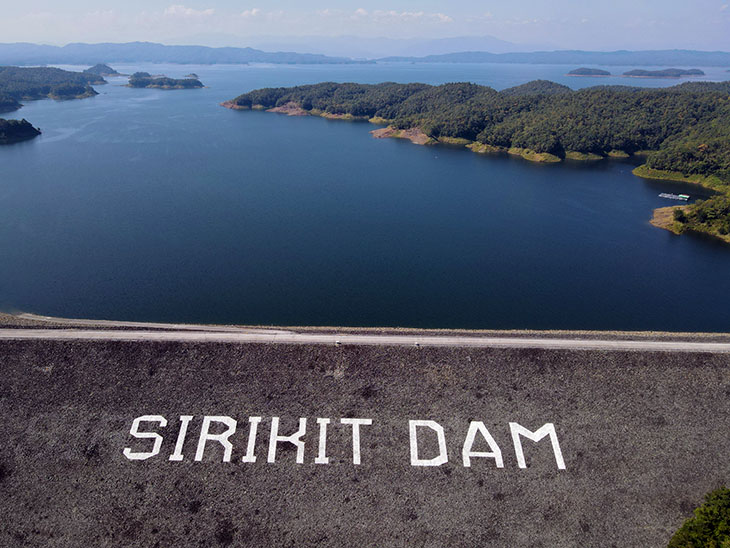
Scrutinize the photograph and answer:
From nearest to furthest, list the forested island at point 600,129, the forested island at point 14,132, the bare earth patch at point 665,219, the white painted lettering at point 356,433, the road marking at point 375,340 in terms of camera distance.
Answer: the white painted lettering at point 356,433 → the road marking at point 375,340 → the bare earth patch at point 665,219 → the forested island at point 600,129 → the forested island at point 14,132

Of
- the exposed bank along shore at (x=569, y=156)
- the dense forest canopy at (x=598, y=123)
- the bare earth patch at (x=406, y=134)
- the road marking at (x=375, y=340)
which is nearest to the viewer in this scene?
the road marking at (x=375, y=340)

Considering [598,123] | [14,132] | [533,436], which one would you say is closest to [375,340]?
A: [533,436]

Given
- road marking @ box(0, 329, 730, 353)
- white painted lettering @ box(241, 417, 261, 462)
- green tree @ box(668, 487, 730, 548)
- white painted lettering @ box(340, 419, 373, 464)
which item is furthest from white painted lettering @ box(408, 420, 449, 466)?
green tree @ box(668, 487, 730, 548)

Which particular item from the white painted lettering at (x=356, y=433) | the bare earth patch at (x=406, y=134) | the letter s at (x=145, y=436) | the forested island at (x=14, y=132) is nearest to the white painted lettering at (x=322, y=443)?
the white painted lettering at (x=356, y=433)

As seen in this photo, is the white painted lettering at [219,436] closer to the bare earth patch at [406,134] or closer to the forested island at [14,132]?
the bare earth patch at [406,134]

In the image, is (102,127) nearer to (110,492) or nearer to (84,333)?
(84,333)

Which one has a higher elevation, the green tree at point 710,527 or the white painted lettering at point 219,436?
the green tree at point 710,527
